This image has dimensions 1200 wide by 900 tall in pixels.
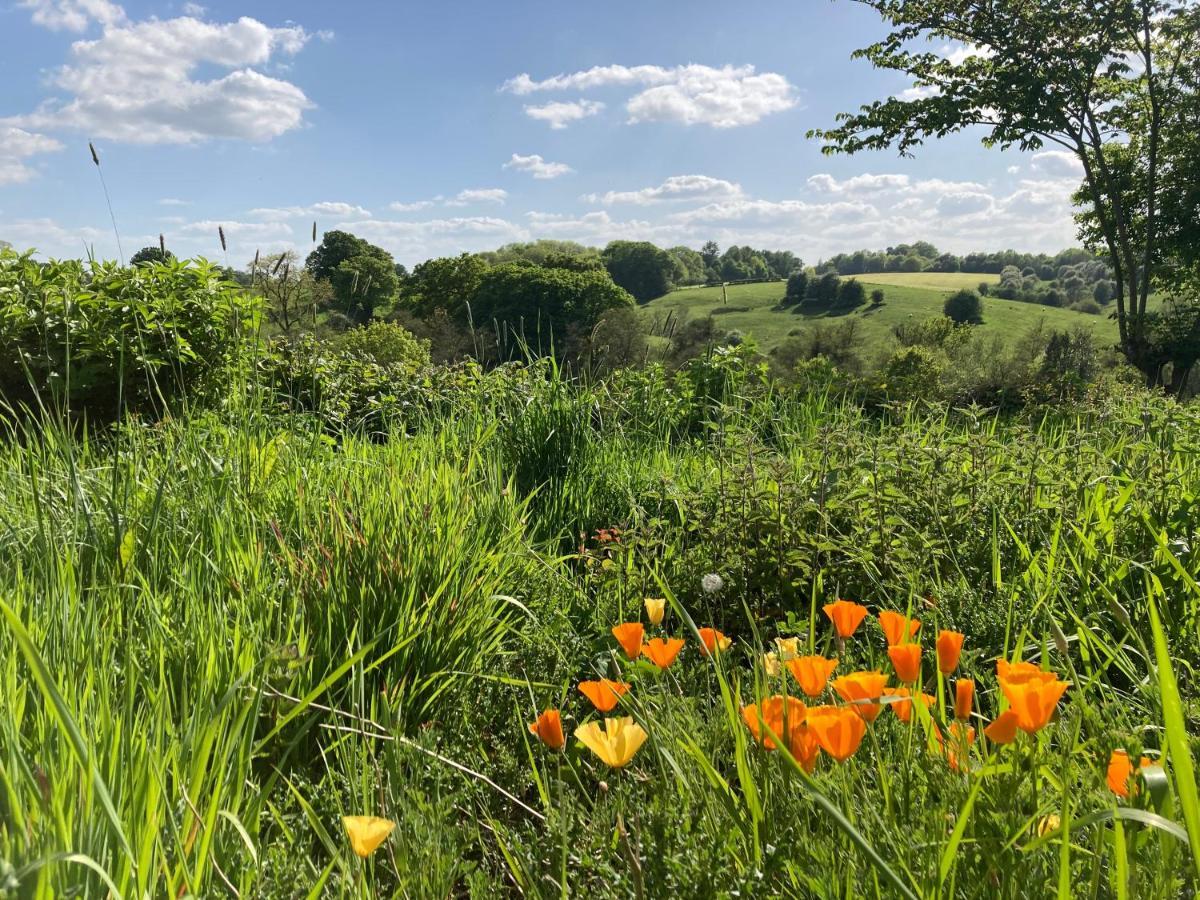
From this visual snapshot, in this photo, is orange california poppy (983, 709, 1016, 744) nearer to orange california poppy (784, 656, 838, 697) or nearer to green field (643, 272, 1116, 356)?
orange california poppy (784, 656, 838, 697)

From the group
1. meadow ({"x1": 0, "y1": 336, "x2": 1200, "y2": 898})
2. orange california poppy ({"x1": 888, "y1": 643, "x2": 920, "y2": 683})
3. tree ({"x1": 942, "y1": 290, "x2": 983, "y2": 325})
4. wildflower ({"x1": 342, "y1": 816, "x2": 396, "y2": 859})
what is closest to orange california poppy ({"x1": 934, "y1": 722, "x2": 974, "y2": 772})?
meadow ({"x1": 0, "y1": 336, "x2": 1200, "y2": 898})

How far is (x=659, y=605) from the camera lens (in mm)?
1545

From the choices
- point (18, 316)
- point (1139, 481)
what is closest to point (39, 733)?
point (1139, 481)

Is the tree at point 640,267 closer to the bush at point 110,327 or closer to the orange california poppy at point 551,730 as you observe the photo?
the bush at point 110,327

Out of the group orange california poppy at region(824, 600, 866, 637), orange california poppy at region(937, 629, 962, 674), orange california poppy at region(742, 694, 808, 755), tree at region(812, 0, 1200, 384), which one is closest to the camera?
orange california poppy at region(742, 694, 808, 755)

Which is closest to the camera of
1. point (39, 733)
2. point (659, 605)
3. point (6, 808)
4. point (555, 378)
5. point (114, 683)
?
point (6, 808)

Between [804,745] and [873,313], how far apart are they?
2007 inches

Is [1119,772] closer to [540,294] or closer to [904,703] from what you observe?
[904,703]

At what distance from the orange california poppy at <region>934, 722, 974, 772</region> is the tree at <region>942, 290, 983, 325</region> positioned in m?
48.9

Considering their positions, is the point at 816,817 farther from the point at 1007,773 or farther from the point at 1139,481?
the point at 1139,481

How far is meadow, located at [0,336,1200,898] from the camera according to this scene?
3.23ft

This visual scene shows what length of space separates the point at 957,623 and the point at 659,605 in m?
1.03

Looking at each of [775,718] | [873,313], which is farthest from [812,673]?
[873,313]

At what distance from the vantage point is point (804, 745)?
101cm
